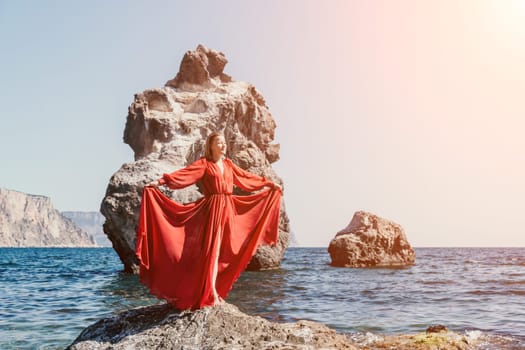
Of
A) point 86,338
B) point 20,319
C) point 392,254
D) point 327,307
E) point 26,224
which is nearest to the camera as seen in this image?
point 86,338

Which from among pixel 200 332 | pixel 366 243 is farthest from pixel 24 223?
pixel 200 332

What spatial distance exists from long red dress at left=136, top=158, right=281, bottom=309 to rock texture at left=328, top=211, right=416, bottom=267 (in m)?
26.5

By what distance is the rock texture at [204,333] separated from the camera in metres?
5.36

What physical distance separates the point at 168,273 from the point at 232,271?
848 millimetres

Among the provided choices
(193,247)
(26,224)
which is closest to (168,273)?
(193,247)

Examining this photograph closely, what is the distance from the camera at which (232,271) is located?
256 inches

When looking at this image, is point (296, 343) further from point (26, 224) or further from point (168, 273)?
point (26, 224)

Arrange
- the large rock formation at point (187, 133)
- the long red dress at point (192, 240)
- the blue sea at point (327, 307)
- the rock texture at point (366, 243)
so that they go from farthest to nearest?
1. the rock texture at point (366, 243)
2. the large rock formation at point (187, 133)
3. the blue sea at point (327, 307)
4. the long red dress at point (192, 240)

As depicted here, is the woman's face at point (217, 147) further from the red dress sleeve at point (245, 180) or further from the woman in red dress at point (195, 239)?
the red dress sleeve at point (245, 180)

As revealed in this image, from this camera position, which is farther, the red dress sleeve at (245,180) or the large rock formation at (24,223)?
the large rock formation at (24,223)

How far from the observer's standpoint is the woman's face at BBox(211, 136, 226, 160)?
20.8 ft

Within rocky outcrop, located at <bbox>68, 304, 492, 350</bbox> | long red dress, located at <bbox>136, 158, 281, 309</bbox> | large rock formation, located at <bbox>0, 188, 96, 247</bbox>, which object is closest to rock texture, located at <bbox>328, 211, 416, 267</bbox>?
long red dress, located at <bbox>136, 158, 281, 309</bbox>

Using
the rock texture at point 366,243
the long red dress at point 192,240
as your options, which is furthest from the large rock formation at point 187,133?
the long red dress at point 192,240

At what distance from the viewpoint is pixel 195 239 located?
20.6 feet
